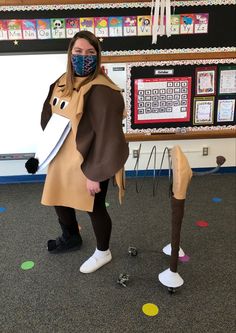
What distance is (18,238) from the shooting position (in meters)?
2.35

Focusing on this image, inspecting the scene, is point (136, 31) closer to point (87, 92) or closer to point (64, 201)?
point (87, 92)

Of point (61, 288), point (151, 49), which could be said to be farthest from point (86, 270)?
point (151, 49)

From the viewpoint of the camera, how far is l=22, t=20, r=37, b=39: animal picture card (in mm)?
2848

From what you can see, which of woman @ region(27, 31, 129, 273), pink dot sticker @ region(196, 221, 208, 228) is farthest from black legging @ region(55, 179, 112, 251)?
pink dot sticker @ region(196, 221, 208, 228)

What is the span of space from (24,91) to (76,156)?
1.50 meters

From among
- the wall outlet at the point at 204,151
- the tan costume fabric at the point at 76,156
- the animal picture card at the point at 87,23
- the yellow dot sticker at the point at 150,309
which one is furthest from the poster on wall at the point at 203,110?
the yellow dot sticker at the point at 150,309

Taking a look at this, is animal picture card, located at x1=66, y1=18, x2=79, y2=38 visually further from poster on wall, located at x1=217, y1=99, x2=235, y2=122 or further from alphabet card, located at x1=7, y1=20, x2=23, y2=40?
poster on wall, located at x1=217, y1=99, x2=235, y2=122

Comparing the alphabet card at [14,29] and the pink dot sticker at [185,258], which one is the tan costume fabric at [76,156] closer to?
the pink dot sticker at [185,258]

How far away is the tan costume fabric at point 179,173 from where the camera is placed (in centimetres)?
164

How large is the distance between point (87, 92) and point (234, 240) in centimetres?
137

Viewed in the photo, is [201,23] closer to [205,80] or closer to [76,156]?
[205,80]

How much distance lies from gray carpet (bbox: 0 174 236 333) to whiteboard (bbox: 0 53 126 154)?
587 mm

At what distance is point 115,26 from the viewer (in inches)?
114

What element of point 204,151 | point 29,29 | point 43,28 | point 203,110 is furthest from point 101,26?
point 204,151
